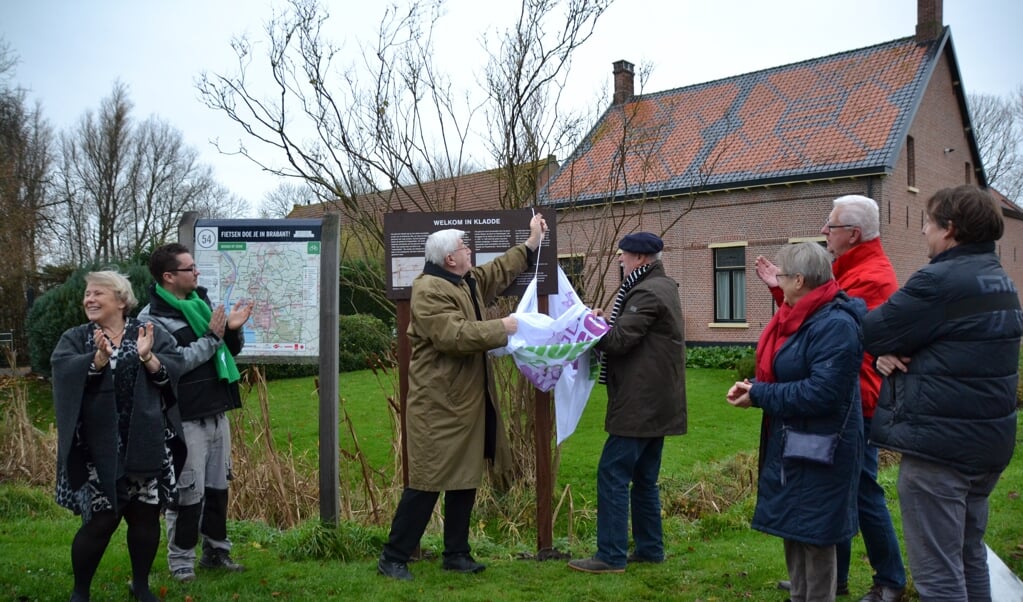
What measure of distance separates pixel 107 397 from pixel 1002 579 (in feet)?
14.6

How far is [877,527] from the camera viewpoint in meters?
3.92

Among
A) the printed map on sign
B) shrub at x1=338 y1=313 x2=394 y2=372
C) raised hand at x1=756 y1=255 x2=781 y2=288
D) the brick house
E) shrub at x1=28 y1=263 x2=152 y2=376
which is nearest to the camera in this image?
raised hand at x1=756 y1=255 x2=781 y2=288

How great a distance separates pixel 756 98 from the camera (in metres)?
24.3

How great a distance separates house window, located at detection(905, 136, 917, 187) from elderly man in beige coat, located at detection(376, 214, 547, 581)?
68.3ft

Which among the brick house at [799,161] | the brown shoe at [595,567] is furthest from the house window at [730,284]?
the brown shoe at [595,567]

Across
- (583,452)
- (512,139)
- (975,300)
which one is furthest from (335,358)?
(583,452)

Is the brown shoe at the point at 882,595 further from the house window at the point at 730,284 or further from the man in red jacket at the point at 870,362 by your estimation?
the house window at the point at 730,284

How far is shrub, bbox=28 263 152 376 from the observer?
1387 cm

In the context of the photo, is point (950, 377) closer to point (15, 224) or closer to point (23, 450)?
point (23, 450)

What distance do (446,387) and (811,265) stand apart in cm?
204

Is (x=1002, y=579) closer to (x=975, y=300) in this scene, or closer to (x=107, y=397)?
(x=975, y=300)

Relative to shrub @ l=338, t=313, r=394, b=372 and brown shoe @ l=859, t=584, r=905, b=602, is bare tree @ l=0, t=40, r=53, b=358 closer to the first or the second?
shrub @ l=338, t=313, r=394, b=372

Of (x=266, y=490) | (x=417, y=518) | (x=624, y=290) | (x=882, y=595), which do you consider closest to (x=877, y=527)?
(x=882, y=595)

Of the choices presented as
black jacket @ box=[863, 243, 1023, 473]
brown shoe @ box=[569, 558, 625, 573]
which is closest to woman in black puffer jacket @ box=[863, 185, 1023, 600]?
black jacket @ box=[863, 243, 1023, 473]
